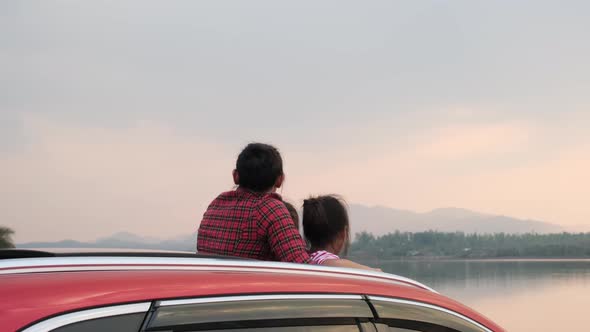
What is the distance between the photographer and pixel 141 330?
1838 mm

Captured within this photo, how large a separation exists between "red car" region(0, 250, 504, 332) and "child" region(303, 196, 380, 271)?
5.35ft

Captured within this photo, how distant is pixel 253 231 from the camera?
368 cm

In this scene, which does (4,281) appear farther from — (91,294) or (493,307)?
(493,307)

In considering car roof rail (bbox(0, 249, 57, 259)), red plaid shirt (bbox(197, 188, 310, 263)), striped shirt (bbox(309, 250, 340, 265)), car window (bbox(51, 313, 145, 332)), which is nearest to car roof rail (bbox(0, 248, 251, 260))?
car roof rail (bbox(0, 249, 57, 259))

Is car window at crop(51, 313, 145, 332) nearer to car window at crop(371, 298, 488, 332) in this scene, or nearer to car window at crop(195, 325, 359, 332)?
car window at crop(195, 325, 359, 332)

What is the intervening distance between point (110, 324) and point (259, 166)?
2.23m

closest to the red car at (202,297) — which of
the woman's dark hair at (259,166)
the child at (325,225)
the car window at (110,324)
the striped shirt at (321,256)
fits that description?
the car window at (110,324)

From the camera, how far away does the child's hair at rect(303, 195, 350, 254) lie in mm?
4238

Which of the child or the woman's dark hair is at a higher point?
the woman's dark hair

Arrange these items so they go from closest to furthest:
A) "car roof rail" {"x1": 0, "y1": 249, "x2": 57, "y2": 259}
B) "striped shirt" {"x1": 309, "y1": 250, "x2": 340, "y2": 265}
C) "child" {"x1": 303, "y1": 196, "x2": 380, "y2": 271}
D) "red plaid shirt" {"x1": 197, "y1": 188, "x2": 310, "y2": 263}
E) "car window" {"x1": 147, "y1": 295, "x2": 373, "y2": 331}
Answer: "car window" {"x1": 147, "y1": 295, "x2": 373, "y2": 331} < "car roof rail" {"x1": 0, "y1": 249, "x2": 57, "y2": 259} < "red plaid shirt" {"x1": 197, "y1": 188, "x2": 310, "y2": 263} < "striped shirt" {"x1": 309, "y1": 250, "x2": 340, "y2": 265} < "child" {"x1": 303, "y1": 196, "x2": 380, "y2": 271}

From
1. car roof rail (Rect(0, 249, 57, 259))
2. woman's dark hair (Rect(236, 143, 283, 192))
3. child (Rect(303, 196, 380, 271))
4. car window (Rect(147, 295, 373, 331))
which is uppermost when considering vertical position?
woman's dark hair (Rect(236, 143, 283, 192))

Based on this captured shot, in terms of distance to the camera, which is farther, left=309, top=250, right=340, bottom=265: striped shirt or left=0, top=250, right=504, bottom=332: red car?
left=309, top=250, right=340, bottom=265: striped shirt

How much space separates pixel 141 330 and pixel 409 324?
0.93 meters

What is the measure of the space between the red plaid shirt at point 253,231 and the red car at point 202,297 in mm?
1030
